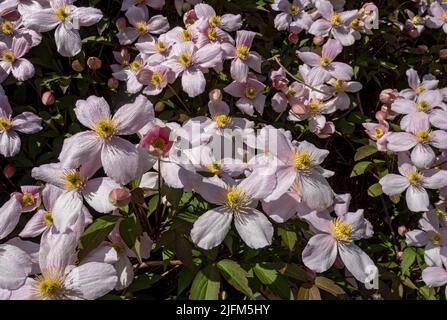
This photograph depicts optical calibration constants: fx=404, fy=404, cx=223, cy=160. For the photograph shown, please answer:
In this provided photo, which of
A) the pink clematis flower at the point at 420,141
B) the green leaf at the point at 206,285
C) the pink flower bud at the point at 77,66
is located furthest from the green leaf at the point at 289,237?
the pink flower bud at the point at 77,66

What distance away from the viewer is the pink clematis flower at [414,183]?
1.17 meters

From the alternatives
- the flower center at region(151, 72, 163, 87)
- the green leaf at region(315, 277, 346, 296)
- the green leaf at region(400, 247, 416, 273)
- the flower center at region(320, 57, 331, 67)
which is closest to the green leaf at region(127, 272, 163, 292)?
the green leaf at region(315, 277, 346, 296)

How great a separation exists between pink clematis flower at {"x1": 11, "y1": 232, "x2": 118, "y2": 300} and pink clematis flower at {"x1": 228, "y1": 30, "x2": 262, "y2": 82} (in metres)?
0.74

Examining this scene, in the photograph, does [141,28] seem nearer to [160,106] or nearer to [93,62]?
[93,62]

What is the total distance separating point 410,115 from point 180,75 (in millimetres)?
739

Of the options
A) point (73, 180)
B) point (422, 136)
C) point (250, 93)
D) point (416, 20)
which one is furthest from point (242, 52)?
point (416, 20)

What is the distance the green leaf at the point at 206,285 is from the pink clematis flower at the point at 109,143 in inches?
9.3

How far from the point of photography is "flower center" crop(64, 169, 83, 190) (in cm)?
78

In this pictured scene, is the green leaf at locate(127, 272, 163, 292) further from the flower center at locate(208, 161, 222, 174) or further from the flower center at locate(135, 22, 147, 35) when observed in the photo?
the flower center at locate(135, 22, 147, 35)

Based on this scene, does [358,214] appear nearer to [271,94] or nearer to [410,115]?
[410,115]

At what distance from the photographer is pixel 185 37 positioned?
4.19ft

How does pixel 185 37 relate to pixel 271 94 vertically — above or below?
above

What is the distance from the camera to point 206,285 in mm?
780

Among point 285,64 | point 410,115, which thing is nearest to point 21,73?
point 285,64
